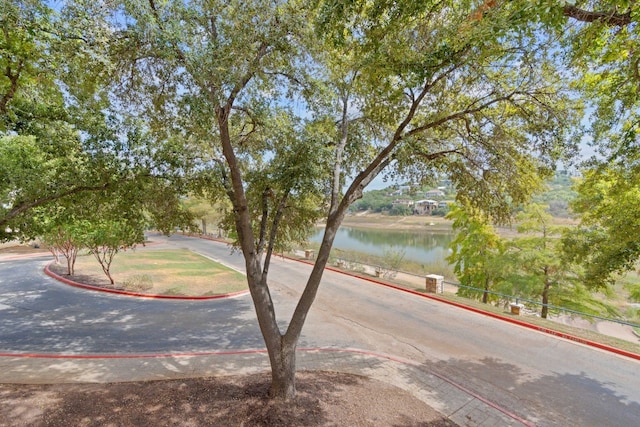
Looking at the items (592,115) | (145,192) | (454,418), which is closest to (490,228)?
(592,115)

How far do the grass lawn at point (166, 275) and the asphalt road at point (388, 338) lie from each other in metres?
1.40

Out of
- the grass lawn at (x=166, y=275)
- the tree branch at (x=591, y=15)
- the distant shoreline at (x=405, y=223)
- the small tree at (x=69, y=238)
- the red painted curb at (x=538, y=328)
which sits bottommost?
the red painted curb at (x=538, y=328)

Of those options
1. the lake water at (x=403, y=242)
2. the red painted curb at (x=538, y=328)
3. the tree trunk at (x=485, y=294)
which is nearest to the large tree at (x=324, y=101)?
the red painted curb at (x=538, y=328)

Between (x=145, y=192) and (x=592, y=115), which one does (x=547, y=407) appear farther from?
(x=145, y=192)

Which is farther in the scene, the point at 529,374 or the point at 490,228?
the point at 490,228

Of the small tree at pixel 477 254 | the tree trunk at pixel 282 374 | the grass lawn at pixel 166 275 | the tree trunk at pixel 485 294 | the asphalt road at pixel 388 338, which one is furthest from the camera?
the tree trunk at pixel 485 294

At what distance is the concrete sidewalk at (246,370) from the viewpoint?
6059 millimetres

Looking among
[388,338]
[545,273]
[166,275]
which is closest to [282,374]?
[388,338]

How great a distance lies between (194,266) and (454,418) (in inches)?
717

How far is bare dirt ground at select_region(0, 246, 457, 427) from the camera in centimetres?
494

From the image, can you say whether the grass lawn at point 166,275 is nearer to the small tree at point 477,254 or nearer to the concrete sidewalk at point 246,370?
the concrete sidewalk at point 246,370

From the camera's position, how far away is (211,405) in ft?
17.7

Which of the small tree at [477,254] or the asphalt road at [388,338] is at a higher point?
the small tree at [477,254]

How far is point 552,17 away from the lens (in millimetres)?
2957
